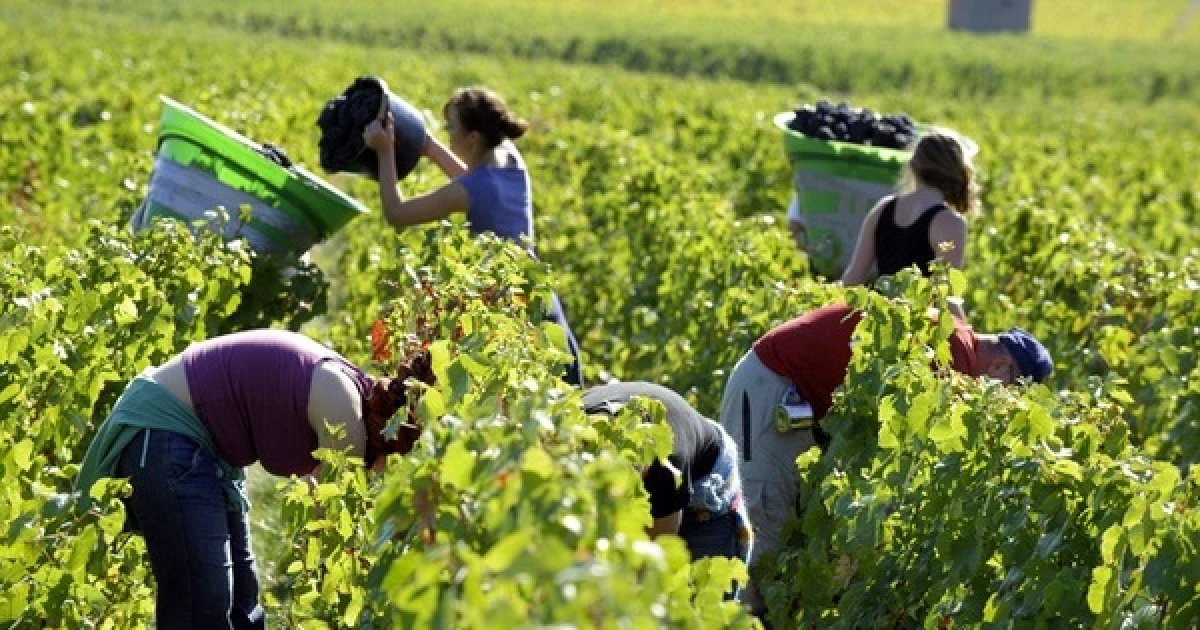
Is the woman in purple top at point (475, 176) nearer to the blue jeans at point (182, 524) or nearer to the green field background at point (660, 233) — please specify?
the green field background at point (660, 233)

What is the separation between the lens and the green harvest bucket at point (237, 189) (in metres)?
6.02

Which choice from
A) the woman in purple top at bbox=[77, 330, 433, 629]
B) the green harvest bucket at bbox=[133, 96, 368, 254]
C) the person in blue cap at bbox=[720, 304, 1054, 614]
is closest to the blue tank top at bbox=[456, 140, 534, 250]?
the green harvest bucket at bbox=[133, 96, 368, 254]

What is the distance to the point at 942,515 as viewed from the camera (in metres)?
4.48

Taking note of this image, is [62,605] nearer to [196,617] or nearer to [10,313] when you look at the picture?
[196,617]

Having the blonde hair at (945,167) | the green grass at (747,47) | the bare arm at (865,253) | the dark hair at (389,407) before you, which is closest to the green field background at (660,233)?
the blonde hair at (945,167)

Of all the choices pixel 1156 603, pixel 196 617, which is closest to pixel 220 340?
pixel 196 617

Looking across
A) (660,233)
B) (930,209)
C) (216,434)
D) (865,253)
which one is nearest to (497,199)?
(865,253)

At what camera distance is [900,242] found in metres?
6.16

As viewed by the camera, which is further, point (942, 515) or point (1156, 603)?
point (942, 515)

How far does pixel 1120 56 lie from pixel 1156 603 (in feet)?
161

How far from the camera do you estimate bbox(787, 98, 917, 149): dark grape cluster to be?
25.3 feet

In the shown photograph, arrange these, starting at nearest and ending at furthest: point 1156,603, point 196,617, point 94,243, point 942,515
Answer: point 1156,603 < point 196,617 < point 942,515 < point 94,243

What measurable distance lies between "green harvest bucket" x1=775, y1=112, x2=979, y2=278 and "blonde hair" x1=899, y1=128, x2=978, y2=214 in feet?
4.34

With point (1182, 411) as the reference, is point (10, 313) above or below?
above
